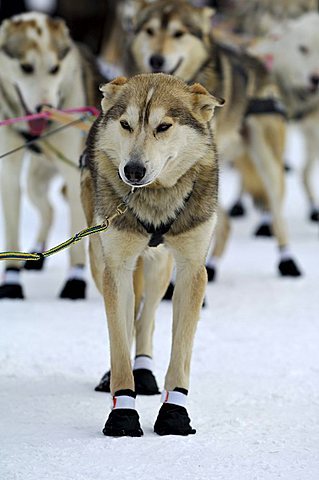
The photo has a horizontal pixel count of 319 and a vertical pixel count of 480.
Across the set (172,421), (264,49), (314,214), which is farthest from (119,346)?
(314,214)

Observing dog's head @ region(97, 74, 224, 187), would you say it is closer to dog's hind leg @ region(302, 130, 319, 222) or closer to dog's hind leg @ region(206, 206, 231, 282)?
dog's hind leg @ region(206, 206, 231, 282)

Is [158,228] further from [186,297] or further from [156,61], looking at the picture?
[156,61]

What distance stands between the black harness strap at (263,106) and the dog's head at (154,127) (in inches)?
108

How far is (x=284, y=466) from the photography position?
3023 millimetres

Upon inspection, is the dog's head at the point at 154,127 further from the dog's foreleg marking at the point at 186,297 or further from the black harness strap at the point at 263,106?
the black harness strap at the point at 263,106

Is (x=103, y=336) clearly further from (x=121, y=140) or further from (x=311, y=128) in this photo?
(x=311, y=128)

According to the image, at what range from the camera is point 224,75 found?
19.1 feet

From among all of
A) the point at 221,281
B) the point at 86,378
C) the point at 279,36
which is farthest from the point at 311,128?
the point at 86,378

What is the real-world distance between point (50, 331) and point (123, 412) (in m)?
1.58

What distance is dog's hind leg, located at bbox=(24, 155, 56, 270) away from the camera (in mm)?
6305

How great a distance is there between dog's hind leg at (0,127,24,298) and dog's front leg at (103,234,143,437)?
6.99 feet

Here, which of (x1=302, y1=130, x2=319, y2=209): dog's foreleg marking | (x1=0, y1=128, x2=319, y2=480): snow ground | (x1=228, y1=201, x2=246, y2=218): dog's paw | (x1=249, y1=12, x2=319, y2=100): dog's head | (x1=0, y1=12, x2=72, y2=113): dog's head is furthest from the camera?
(x1=228, y1=201, x2=246, y2=218): dog's paw

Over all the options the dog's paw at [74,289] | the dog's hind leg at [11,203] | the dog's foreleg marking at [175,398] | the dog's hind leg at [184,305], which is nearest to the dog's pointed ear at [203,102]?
the dog's hind leg at [184,305]

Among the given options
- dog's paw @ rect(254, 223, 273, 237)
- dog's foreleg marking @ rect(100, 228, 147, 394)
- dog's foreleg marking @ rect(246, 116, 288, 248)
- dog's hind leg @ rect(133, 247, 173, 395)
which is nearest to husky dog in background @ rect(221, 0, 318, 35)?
dog's paw @ rect(254, 223, 273, 237)
